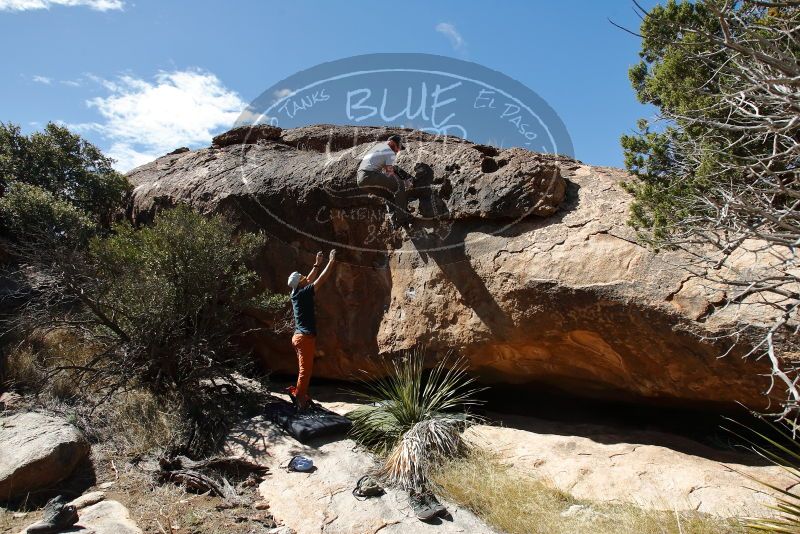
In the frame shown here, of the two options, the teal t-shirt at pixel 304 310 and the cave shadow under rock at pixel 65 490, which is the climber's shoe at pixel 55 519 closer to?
the cave shadow under rock at pixel 65 490

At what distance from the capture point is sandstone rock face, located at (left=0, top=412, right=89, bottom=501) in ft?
20.9

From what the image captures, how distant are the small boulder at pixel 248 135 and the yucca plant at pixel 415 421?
6029 mm

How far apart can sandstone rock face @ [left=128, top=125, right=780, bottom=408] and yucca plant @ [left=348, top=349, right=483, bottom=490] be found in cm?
32

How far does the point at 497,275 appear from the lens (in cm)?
754

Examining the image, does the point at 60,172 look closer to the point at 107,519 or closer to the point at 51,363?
the point at 51,363

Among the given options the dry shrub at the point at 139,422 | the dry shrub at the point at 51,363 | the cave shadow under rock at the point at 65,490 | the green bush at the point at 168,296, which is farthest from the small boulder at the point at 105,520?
the dry shrub at the point at 51,363

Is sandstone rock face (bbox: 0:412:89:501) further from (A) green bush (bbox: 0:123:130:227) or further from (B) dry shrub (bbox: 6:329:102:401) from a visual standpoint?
(A) green bush (bbox: 0:123:130:227)

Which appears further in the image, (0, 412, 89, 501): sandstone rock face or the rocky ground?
(0, 412, 89, 501): sandstone rock face

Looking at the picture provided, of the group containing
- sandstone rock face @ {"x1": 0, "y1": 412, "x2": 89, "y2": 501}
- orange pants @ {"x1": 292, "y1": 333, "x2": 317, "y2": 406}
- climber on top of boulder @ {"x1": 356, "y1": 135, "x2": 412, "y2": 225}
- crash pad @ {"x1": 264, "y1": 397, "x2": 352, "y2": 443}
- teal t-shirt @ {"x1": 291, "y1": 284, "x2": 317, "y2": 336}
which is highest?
climber on top of boulder @ {"x1": 356, "y1": 135, "x2": 412, "y2": 225}

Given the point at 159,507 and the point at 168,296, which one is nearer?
the point at 159,507

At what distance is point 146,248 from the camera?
850 cm

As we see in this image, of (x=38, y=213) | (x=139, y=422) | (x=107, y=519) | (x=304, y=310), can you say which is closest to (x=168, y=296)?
(x=139, y=422)

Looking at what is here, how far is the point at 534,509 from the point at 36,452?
5208 mm

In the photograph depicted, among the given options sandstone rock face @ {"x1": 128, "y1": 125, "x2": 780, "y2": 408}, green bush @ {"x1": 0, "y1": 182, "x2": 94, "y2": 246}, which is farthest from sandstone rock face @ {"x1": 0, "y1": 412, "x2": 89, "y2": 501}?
green bush @ {"x1": 0, "y1": 182, "x2": 94, "y2": 246}
